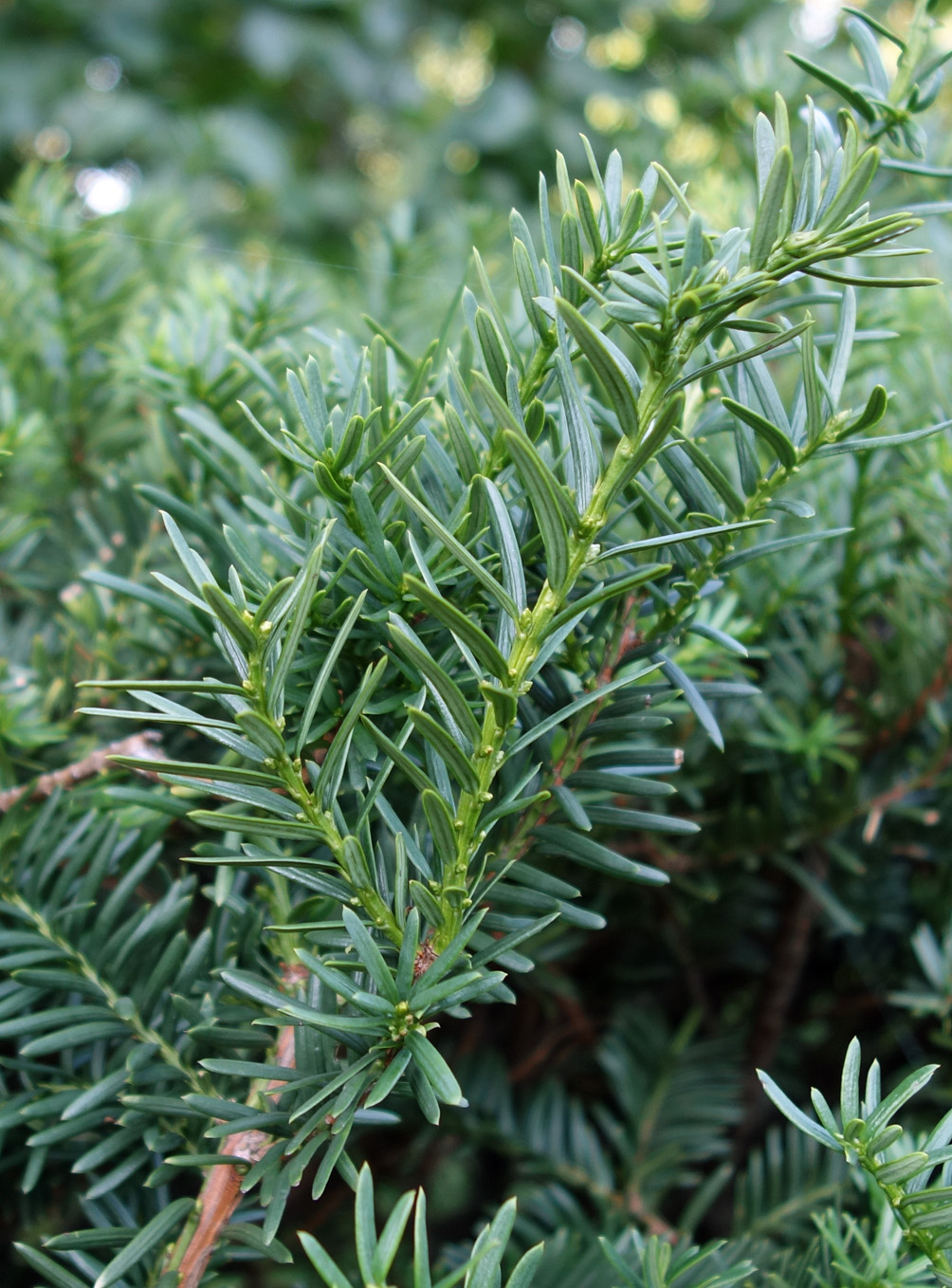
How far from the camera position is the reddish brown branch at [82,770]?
262 millimetres

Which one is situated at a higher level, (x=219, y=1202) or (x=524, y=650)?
(x=524, y=650)

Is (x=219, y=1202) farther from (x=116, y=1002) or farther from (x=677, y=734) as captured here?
(x=677, y=734)

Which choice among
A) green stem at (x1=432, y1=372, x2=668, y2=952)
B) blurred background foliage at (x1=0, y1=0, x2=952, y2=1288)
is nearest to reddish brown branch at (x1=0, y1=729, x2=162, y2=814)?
blurred background foliage at (x1=0, y1=0, x2=952, y2=1288)

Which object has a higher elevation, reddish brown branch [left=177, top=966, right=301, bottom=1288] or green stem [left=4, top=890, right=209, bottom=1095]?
green stem [left=4, top=890, right=209, bottom=1095]

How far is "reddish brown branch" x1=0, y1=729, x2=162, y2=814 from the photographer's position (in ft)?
0.86

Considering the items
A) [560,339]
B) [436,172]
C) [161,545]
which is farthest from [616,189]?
[436,172]

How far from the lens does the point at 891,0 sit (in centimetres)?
140

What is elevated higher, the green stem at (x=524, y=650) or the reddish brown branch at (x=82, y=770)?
the green stem at (x=524, y=650)

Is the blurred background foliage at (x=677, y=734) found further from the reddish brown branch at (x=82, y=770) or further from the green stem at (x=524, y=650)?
the green stem at (x=524, y=650)

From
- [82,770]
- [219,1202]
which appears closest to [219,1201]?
[219,1202]

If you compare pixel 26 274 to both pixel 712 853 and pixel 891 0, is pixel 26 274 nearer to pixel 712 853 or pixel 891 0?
pixel 712 853

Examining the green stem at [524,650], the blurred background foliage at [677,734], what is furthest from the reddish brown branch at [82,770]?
the green stem at [524,650]

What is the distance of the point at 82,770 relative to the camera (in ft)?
0.91

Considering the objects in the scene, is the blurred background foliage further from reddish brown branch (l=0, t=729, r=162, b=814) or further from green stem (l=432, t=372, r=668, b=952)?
green stem (l=432, t=372, r=668, b=952)
